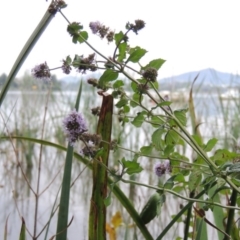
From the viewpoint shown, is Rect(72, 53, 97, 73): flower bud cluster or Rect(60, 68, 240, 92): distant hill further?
Rect(60, 68, 240, 92): distant hill

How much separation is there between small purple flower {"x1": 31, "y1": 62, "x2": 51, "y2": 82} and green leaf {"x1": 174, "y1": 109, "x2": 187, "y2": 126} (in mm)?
107

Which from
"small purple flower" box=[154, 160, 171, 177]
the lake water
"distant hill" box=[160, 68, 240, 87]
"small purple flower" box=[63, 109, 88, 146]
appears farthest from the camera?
"distant hill" box=[160, 68, 240, 87]

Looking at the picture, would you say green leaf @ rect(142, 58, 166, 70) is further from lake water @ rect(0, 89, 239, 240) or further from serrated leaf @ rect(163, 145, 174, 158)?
lake water @ rect(0, 89, 239, 240)

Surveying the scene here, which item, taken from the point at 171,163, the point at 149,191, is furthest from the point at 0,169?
the point at 171,163

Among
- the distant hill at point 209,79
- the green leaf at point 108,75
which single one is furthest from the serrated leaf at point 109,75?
the distant hill at point 209,79

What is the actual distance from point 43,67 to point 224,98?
154 cm

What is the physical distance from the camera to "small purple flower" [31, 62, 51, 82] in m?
0.39

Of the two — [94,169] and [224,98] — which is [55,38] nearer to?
[94,169]

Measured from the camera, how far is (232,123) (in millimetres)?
1731

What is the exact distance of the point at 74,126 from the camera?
0.35m

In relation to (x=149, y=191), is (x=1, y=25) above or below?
above

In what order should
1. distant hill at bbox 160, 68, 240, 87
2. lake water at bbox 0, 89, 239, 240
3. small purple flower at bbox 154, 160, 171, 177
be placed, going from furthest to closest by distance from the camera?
distant hill at bbox 160, 68, 240, 87, lake water at bbox 0, 89, 239, 240, small purple flower at bbox 154, 160, 171, 177

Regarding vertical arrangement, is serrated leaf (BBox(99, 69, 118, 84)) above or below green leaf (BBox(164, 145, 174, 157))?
above

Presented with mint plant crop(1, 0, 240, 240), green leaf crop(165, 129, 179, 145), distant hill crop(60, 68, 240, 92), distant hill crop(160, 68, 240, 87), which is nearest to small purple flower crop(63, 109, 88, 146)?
mint plant crop(1, 0, 240, 240)
